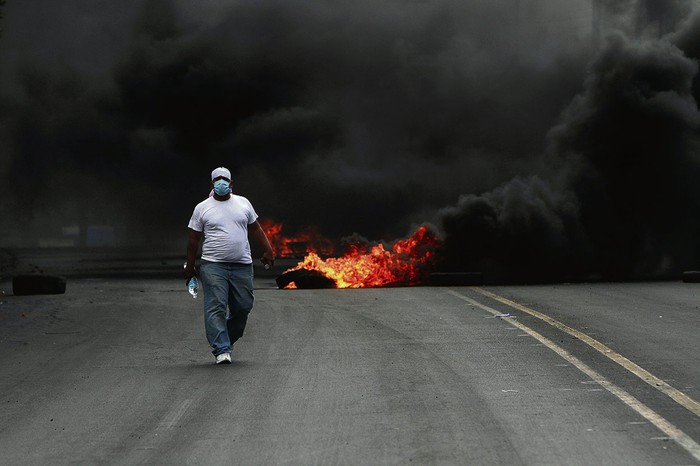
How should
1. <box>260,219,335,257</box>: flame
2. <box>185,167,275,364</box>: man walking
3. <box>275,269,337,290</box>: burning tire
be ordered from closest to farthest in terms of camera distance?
1. <box>185,167,275,364</box>: man walking
2. <box>275,269,337,290</box>: burning tire
3. <box>260,219,335,257</box>: flame

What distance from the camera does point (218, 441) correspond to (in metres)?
5.79

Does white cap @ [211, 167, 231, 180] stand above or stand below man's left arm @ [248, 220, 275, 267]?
above

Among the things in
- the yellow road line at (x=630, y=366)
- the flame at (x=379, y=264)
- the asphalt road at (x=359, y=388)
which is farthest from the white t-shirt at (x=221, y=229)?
the flame at (x=379, y=264)

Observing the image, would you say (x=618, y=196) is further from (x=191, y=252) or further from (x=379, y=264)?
(x=191, y=252)

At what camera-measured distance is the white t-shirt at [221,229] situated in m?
9.38

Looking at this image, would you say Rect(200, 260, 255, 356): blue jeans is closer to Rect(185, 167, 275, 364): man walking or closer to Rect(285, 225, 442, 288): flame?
Rect(185, 167, 275, 364): man walking

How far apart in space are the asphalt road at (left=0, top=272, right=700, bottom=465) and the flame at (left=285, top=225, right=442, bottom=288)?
10.7m

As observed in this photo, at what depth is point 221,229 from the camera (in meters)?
9.38

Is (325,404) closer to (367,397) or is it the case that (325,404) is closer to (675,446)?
(367,397)

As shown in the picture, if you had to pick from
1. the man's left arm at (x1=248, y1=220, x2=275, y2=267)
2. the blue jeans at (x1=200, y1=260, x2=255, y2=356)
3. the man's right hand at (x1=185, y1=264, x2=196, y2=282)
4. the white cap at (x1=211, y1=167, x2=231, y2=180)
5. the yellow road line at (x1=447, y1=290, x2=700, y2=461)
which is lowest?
the yellow road line at (x1=447, y1=290, x2=700, y2=461)

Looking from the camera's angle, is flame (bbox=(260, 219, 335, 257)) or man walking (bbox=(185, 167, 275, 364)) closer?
man walking (bbox=(185, 167, 275, 364))

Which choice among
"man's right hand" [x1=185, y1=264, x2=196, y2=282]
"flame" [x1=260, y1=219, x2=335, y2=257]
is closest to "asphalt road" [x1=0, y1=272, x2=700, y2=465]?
"man's right hand" [x1=185, y1=264, x2=196, y2=282]

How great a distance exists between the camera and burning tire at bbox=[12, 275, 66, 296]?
18.5 meters

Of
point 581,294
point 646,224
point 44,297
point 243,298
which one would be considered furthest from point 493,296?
point 646,224
